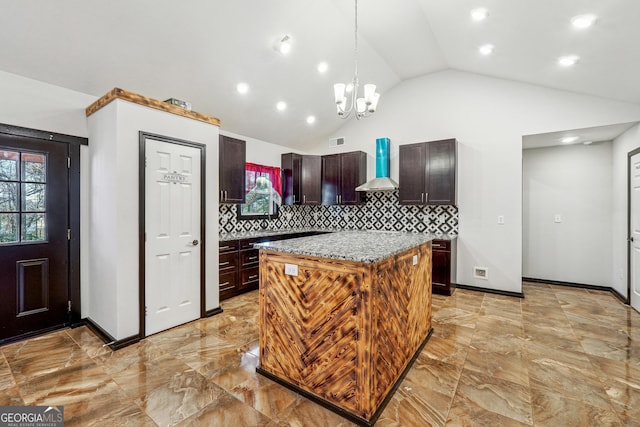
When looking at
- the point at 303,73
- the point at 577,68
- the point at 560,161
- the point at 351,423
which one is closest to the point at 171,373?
the point at 351,423

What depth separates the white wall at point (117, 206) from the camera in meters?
2.74

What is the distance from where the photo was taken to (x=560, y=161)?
190 inches

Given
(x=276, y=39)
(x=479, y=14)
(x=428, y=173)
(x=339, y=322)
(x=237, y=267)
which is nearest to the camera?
(x=339, y=322)

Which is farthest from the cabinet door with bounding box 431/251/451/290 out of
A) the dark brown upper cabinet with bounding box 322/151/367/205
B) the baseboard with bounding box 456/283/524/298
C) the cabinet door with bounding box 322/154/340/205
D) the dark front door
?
the dark front door

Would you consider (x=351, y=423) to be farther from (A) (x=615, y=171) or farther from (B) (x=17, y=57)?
(A) (x=615, y=171)

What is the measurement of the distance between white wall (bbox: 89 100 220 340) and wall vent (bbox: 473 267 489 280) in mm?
4745

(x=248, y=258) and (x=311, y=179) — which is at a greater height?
(x=311, y=179)

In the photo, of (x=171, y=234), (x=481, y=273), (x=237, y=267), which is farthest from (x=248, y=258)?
(x=481, y=273)

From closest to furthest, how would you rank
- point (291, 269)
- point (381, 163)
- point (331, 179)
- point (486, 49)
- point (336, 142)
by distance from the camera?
point (291, 269)
point (486, 49)
point (381, 163)
point (331, 179)
point (336, 142)

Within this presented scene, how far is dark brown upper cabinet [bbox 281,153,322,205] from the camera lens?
5.79 meters

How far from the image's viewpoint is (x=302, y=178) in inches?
230

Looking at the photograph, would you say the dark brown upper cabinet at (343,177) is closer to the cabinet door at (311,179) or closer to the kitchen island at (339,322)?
the cabinet door at (311,179)

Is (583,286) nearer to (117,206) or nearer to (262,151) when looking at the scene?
(262,151)

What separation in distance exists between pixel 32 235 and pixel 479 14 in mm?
5116
